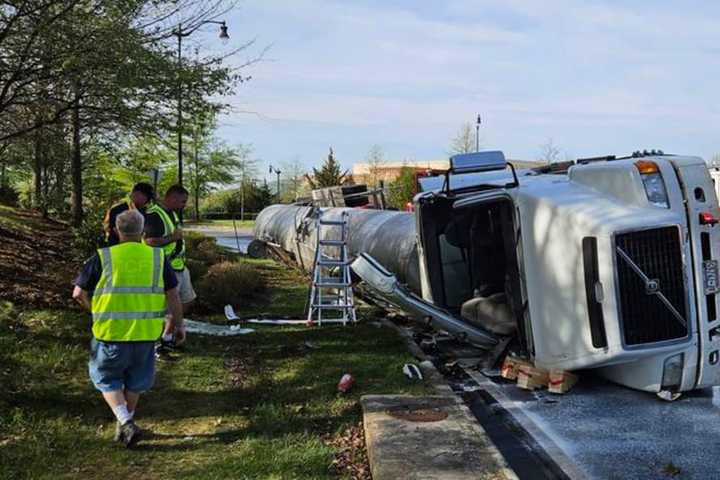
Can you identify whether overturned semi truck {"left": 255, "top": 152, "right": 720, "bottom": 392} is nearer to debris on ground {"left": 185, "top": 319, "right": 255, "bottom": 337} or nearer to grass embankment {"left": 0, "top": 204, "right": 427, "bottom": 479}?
grass embankment {"left": 0, "top": 204, "right": 427, "bottom": 479}

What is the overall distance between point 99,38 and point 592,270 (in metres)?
6.09

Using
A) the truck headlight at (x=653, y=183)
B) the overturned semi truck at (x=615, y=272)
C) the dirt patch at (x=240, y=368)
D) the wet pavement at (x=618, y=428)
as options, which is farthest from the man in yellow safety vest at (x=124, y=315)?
the truck headlight at (x=653, y=183)

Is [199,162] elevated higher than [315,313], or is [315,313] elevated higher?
[199,162]

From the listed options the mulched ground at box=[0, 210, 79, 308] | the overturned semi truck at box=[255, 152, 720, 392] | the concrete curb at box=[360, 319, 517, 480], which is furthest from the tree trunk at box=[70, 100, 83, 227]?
the concrete curb at box=[360, 319, 517, 480]

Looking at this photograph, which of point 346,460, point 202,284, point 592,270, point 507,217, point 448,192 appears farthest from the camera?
point 202,284

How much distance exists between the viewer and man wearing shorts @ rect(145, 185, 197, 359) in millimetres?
7043

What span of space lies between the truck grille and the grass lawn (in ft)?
6.31

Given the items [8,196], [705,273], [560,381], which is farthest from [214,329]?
[8,196]

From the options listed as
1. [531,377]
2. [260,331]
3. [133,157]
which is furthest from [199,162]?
[531,377]

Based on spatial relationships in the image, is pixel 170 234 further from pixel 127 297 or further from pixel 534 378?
pixel 534 378

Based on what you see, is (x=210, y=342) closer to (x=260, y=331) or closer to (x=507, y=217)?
(x=260, y=331)

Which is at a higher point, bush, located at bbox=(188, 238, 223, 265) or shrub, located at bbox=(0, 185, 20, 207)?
shrub, located at bbox=(0, 185, 20, 207)

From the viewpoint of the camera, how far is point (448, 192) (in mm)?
7621

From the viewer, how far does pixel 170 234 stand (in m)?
7.16
